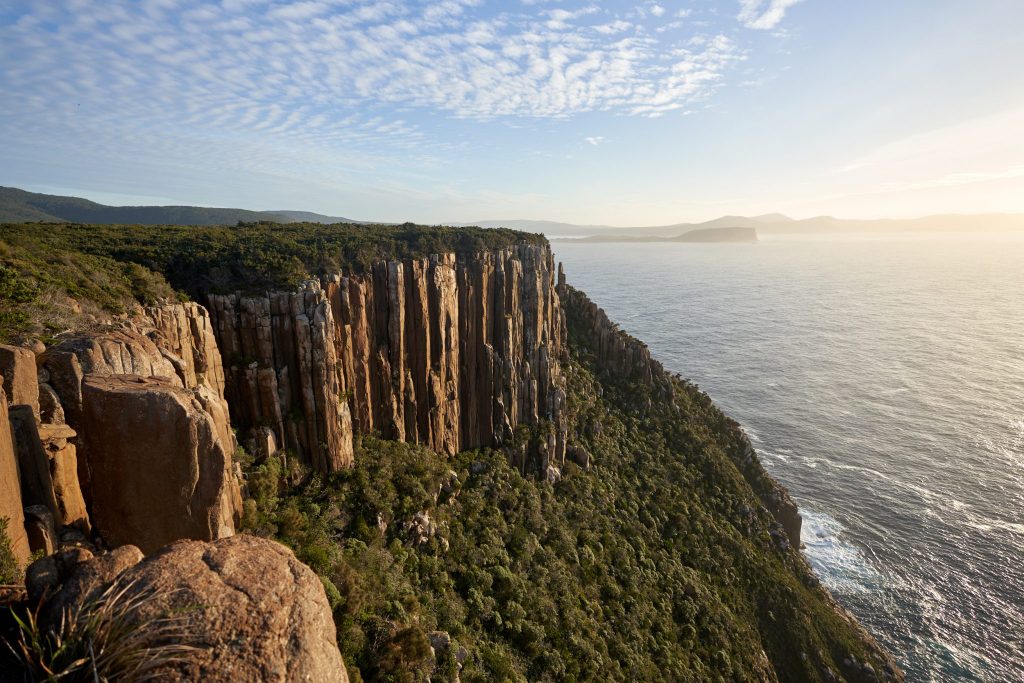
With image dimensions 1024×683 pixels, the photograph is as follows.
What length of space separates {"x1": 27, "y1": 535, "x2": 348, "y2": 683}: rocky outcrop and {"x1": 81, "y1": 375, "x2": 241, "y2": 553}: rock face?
164 inches

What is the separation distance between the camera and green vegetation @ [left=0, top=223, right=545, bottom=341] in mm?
19062

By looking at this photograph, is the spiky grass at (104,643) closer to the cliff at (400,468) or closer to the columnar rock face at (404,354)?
the cliff at (400,468)

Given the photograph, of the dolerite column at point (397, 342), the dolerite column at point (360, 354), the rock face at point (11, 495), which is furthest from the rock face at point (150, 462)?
the dolerite column at point (397, 342)

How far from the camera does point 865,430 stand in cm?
7600

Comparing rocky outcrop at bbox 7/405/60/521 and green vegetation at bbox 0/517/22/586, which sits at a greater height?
rocky outcrop at bbox 7/405/60/521

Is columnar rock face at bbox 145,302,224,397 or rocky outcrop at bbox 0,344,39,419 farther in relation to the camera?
columnar rock face at bbox 145,302,224,397

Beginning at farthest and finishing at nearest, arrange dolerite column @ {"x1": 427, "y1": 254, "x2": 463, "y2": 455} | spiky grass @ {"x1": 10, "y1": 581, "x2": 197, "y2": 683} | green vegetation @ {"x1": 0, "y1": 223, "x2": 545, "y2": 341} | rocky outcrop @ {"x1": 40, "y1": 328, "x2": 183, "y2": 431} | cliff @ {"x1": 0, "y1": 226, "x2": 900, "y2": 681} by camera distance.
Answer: dolerite column @ {"x1": 427, "y1": 254, "x2": 463, "y2": 455}, green vegetation @ {"x1": 0, "y1": 223, "x2": 545, "y2": 341}, rocky outcrop @ {"x1": 40, "y1": 328, "x2": 183, "y2": 431}, cliff @ {"x1": 0, "y1": 226, "x2": 900, "y2": 681}, spiky grass @ {"x1": 10, "y1": 581, "x2": 197, "y2": 683}

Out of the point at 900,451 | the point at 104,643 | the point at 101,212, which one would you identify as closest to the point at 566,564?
the point at 104,643

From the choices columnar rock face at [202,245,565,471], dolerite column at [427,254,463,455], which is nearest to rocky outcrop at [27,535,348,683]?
columnar rock face at [202,245,565,471]

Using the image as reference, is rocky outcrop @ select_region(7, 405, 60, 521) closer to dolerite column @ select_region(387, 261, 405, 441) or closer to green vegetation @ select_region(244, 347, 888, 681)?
green vegetation @ select_region(244, 347, 888, 681)

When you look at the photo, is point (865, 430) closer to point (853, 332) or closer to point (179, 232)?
point (853, 332)

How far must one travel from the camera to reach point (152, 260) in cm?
3081

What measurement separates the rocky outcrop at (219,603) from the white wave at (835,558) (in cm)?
5792

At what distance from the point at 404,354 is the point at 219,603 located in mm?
31753
